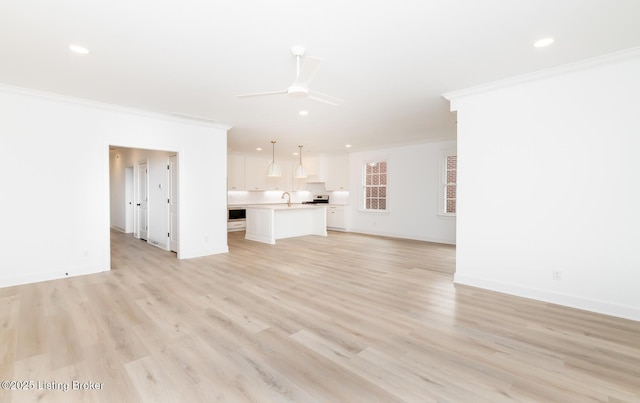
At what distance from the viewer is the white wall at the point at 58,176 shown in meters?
3.85

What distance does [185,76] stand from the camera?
A: 346 cm

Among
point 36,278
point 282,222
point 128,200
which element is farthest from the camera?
point 128,200

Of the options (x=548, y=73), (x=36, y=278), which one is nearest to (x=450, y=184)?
(x=548, y=73)

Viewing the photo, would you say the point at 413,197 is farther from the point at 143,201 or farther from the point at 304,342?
the point at 143,201

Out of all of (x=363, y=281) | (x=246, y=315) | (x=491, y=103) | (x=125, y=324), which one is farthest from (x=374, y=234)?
(x=125, y=324)

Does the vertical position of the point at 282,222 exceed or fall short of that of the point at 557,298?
it exceeds it

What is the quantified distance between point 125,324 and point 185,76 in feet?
9.25

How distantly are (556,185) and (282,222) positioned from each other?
6.03 m

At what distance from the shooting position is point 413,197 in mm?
7953

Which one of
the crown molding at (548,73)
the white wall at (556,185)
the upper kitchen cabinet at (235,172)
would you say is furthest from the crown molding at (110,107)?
the white wall at (556,185)

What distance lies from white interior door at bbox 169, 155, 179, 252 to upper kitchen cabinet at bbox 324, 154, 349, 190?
5.42 meters

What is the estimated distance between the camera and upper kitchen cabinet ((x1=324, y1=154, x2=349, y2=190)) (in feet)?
32.1

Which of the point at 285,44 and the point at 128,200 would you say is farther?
the point at 128,200

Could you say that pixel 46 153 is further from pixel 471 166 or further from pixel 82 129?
pixel 471 166
